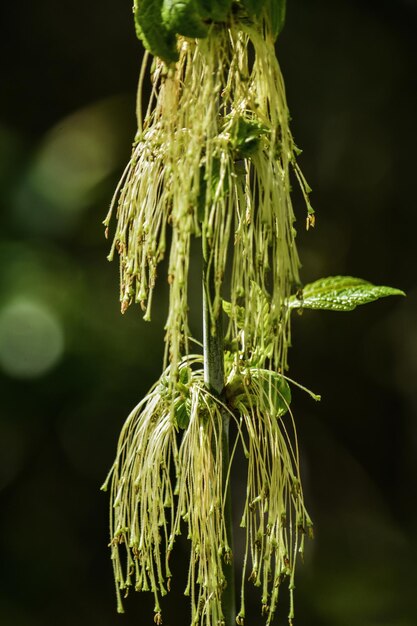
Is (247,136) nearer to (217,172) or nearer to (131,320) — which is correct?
(217,172)

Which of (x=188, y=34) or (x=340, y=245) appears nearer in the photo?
(x=188, y=34)

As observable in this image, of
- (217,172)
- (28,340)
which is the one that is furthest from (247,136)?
(28,340)

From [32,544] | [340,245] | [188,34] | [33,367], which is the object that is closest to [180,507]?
[188,34]

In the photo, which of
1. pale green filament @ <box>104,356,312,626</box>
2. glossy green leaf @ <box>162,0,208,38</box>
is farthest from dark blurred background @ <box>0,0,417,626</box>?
glossy green leaf @ <box>162,0,208,38</box>

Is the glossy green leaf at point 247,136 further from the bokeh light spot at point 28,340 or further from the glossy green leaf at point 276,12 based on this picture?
the bokeh light spot at point 28,340

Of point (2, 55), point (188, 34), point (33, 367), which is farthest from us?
point (2, 55)

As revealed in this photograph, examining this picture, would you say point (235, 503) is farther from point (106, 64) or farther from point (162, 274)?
point (106, 64)
